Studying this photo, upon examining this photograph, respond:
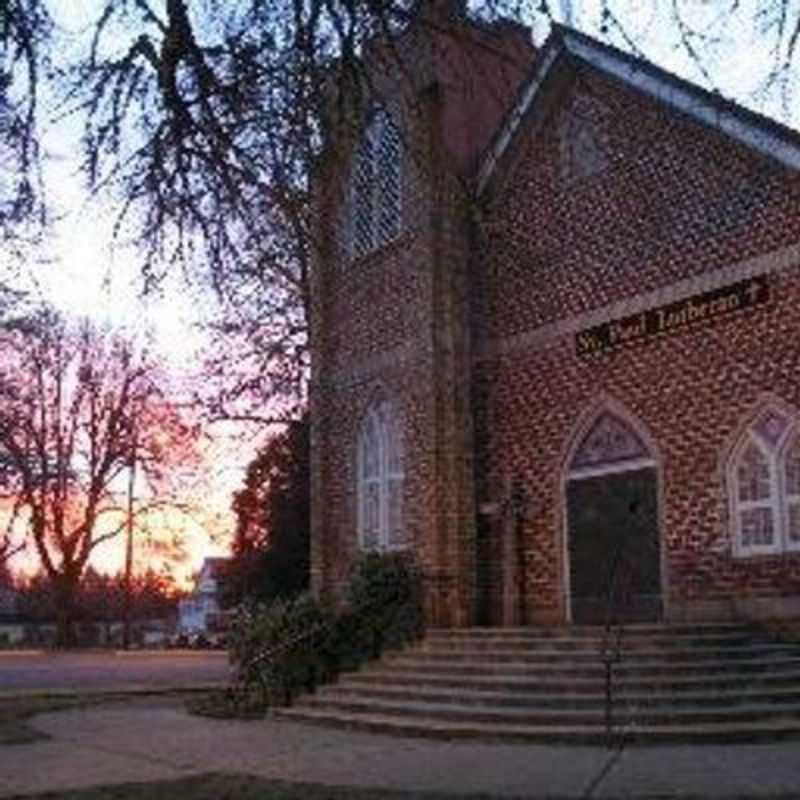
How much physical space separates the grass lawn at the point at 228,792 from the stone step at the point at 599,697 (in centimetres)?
435

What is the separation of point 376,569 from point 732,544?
19.1ft

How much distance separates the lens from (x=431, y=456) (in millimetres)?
23203

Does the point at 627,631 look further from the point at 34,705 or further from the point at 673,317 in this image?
the point at 34,705

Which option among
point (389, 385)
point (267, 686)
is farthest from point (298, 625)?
point (389, 385)

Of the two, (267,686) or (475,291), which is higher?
(475,291)

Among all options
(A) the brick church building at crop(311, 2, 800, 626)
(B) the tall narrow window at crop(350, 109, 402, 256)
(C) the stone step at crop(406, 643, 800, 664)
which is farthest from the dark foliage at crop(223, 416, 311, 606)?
(C) the stone step at crop(406, 643, 800, 664)

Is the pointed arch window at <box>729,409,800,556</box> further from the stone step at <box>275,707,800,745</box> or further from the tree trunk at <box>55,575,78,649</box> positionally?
the tree trunk at <box>55,575,78,649</box>

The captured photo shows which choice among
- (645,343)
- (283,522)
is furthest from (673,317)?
(283,522)

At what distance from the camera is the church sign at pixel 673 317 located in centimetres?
1891

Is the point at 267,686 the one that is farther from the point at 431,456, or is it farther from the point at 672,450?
the point at 672,450

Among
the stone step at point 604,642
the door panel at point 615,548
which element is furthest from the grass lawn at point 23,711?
the door panel at point 615,548

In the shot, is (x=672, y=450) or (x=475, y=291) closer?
(x=672, y=450)

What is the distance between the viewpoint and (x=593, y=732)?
49.5ft

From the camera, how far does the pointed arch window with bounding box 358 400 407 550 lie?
24.7 meters
